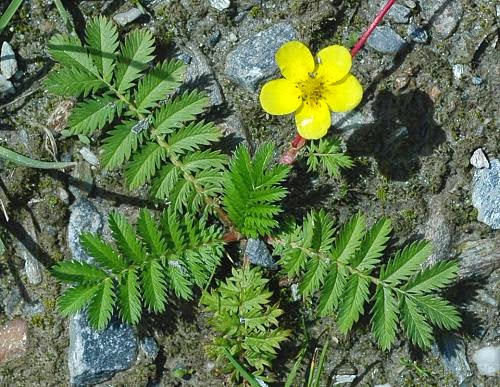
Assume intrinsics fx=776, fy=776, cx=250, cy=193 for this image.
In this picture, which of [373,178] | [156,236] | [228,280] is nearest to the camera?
[156,236]

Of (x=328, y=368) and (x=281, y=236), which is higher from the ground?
(x=281, y=236)

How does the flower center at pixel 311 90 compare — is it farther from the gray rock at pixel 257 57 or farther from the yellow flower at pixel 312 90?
the gray rock at pixel 257 57

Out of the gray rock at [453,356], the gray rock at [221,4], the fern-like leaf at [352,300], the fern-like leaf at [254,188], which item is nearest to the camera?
the fern-like leaf at [254,188]

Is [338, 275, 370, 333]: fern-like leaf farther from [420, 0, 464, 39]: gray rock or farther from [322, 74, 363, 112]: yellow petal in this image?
[420, 0, 464, 39]: gray rock

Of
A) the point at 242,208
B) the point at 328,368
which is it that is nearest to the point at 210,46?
the point at 242,208

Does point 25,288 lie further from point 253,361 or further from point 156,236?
point 253,361

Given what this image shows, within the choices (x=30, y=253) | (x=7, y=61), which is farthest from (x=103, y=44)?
(x=30, y=253)

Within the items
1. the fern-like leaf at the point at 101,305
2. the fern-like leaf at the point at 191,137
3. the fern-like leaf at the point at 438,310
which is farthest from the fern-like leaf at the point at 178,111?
the fern-like leaf at the point at 438,310
